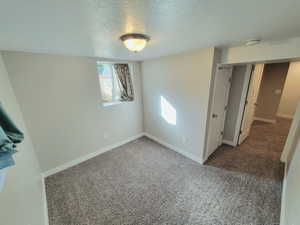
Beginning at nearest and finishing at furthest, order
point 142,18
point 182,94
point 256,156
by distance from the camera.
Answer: point 142,18 < point 182,94 < point 256,156

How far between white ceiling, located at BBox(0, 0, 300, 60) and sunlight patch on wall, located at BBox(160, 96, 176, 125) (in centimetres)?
174

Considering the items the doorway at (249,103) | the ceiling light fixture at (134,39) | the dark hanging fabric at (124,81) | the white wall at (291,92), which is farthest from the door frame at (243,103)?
the white wall at (291,92)

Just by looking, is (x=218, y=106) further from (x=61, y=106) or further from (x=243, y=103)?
(x=61, y=106)

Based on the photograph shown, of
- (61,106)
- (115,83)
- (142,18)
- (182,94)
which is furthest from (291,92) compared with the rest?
(61,106)

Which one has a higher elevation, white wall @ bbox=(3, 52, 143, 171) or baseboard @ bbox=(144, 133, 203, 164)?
white wall @ bbox=(3, 52, 143, 171)

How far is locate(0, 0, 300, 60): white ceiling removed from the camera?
2.57 ft

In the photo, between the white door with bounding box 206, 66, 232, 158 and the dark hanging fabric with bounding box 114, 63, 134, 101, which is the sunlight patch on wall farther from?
the dark hanging fabric with bounding box 114, 63, 134, 101

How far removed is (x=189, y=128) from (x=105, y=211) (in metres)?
2.02

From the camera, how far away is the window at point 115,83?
324 cm

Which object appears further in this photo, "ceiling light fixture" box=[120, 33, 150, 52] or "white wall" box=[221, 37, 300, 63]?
"white wall" box=[221, 37, 300, 63]

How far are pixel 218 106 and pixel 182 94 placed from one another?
0.81m

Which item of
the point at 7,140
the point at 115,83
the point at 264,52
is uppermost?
the point at 264,52

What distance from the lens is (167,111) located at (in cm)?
307

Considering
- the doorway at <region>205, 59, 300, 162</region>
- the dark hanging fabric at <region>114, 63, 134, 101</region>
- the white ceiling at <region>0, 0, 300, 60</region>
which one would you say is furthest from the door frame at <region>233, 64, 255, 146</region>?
the dark hanging fabric at <region>114, 63, 134, 101</region>
